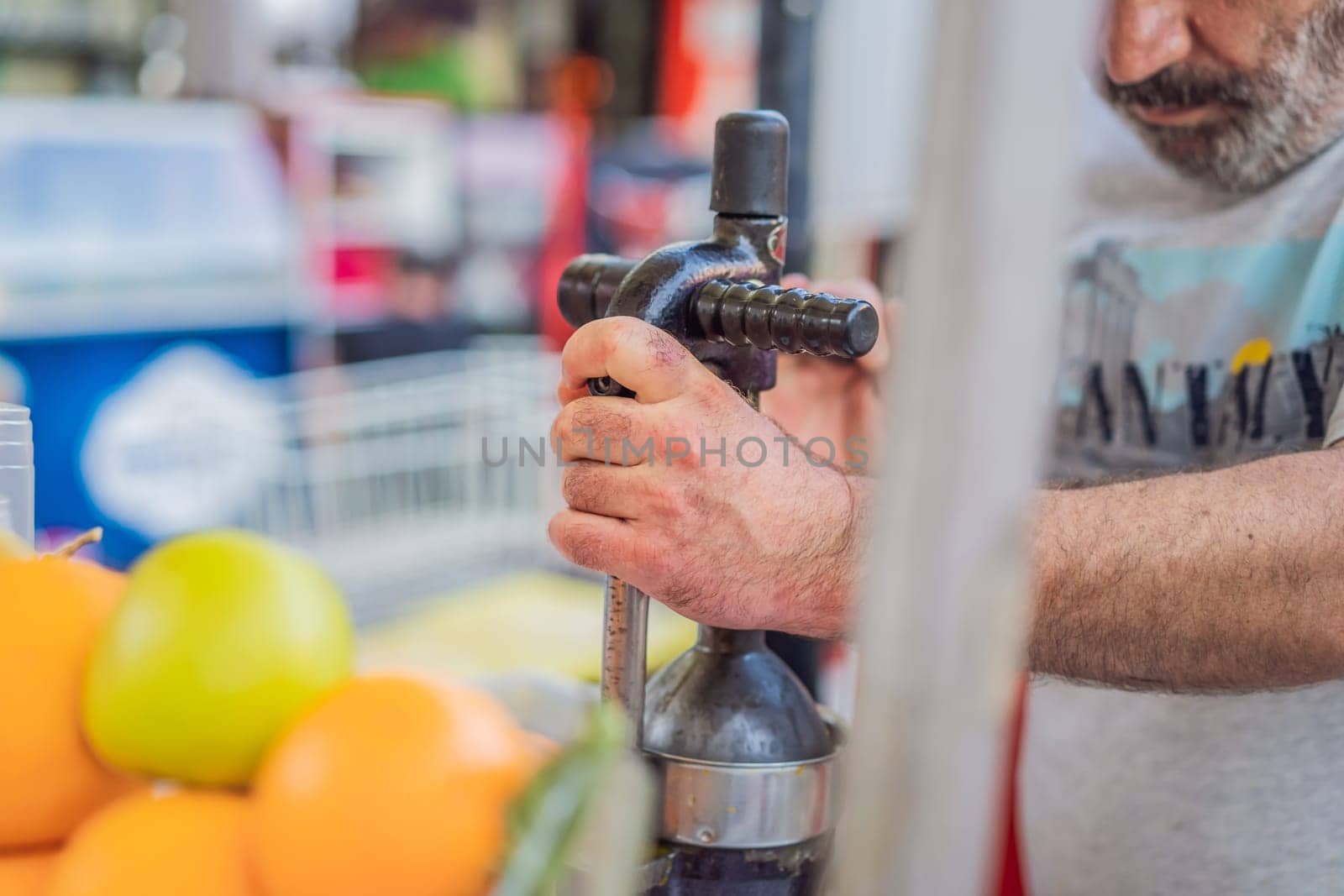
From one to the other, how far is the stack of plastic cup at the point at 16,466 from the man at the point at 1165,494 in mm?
327

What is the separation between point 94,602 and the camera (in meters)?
0.58

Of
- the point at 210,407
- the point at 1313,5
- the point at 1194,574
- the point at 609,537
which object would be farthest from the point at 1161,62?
the point at 210,407

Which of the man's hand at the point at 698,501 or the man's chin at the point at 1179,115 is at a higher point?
the man's chin at the point at 1179,115

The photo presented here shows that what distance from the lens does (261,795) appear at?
1.60ft

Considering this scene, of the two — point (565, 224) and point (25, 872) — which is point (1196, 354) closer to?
point (25, 872)

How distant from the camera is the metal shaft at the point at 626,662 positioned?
0.68 m

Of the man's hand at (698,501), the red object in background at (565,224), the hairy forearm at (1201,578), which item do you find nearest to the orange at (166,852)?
the man's hand at (698,501)

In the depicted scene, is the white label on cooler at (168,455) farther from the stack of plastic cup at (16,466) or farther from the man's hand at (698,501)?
the man's hand at (698,501)

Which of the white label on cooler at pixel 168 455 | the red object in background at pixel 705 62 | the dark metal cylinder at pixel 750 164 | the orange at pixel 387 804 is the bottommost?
the white label on cooler at pixel 168 455

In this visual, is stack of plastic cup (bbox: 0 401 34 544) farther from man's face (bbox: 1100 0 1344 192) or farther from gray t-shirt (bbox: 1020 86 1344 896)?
man's face (bbox: 1100 0 1344 192)

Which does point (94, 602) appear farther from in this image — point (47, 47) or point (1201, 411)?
point (47, 47)

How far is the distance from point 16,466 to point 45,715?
0.79ft

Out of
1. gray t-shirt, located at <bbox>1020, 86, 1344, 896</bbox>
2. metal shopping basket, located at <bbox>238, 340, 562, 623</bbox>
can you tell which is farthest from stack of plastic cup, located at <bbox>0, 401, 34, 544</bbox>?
metal shopping basket, located at <bbox>238, 340, 562, 623</bbox>

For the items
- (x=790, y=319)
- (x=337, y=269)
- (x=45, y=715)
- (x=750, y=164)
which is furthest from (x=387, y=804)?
(x=337, y=269)
